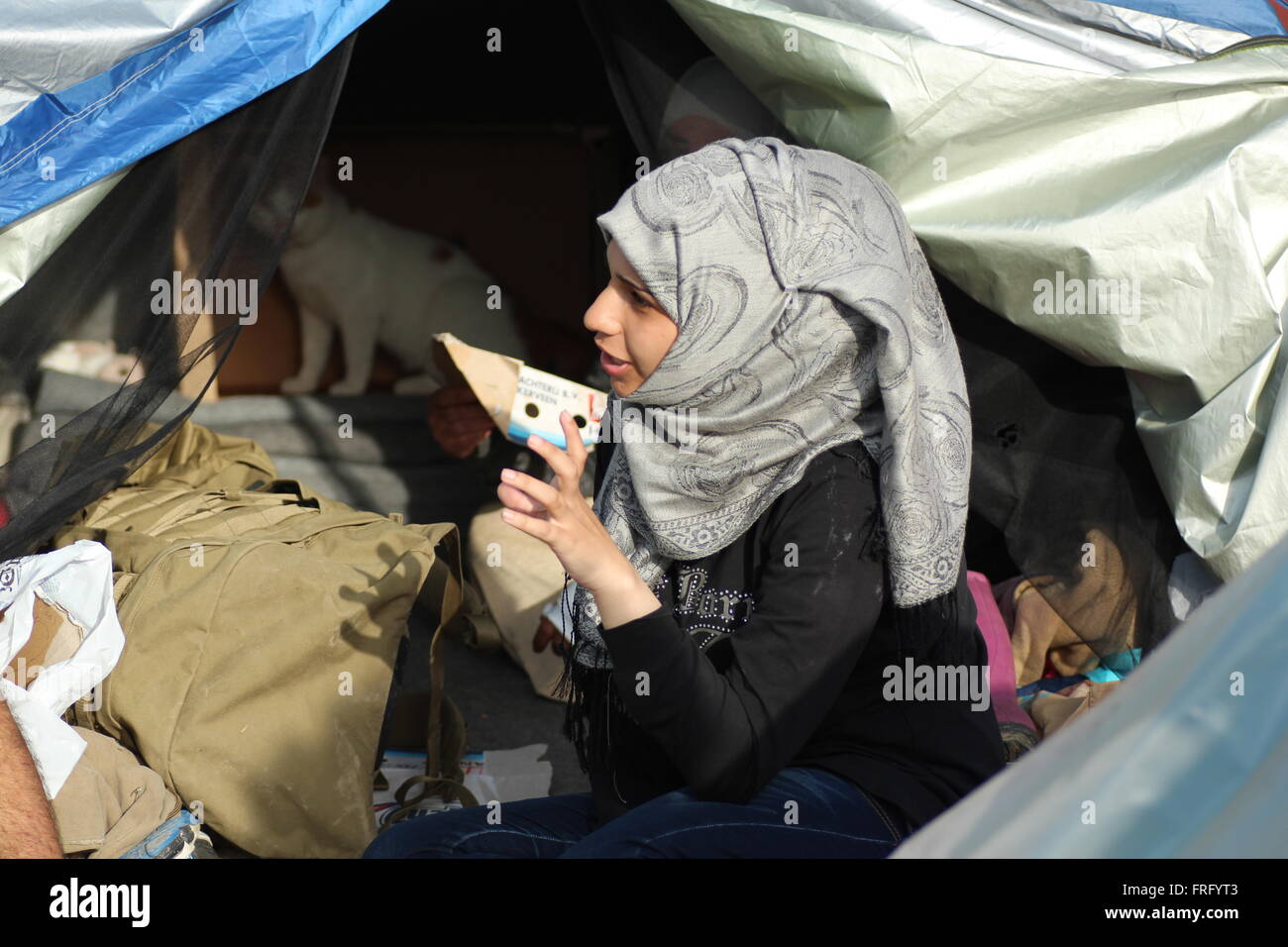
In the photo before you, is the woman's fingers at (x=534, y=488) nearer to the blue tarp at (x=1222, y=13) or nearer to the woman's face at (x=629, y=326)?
the woman's face at (x=629, y=326)

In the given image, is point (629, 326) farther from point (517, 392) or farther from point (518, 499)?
point (517, 392)

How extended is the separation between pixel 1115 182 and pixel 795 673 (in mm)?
1139

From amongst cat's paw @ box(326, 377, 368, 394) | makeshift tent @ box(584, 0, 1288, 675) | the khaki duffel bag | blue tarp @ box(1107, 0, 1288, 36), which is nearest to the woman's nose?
makeshift tent @ box(584, 0, 1288, 675)

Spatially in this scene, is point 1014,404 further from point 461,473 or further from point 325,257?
point 325,257

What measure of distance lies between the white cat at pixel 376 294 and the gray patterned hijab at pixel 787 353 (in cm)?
223

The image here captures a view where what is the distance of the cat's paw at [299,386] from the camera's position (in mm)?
3764

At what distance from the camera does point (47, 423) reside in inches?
72.3

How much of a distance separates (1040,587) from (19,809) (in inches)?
69.6

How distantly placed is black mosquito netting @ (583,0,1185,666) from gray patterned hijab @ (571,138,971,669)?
74 cm

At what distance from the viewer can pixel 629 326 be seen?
148 centimetres

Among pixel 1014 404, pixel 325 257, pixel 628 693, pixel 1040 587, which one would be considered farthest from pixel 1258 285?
pixel 325 257

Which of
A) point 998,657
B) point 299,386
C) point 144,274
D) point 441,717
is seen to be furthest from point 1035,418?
point 299,386

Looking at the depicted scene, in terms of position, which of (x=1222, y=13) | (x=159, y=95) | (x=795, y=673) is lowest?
(x=795, y=673)

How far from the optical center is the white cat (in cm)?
365
